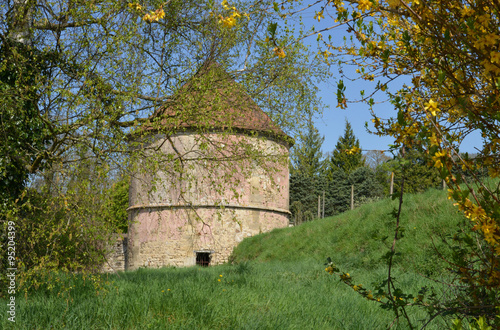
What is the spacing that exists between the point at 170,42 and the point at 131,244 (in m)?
15.0

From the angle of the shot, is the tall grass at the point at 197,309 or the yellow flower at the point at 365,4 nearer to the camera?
the yellow flower at the point at 365,4

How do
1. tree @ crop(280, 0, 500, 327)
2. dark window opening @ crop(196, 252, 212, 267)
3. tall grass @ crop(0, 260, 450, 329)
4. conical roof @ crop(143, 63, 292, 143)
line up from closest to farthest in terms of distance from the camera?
1. tree @ crop(280, 0, 500, 327)
2. tall grass @ crop(0, 260, 450, 329)
3. conical roof @ crop(143, 63, 292, 143)
4. dark window opening @ crop(196, 252, 212, 267)

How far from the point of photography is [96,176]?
5801 millimetres

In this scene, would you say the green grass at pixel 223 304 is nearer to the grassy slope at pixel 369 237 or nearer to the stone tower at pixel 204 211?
the grassy slope at pixel 369 237

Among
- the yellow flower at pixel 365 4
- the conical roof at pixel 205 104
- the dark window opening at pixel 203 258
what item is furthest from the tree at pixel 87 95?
the dark window opening at pixel 203 258

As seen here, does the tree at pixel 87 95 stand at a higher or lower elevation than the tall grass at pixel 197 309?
higher

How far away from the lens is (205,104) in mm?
6660

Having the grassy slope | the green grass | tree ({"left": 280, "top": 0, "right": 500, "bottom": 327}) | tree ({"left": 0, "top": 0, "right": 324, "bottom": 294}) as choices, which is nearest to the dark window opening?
the grassy slope

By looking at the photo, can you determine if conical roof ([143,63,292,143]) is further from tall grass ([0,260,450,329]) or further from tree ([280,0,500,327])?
tree ([280,0,500,327])

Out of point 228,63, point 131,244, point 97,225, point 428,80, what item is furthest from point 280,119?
point 131,244

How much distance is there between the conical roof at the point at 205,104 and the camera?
21.5 ft

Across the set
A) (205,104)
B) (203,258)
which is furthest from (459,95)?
(203,258)

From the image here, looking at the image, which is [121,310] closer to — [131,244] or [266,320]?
[266,320]

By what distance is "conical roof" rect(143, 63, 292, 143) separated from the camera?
21.5 feet
